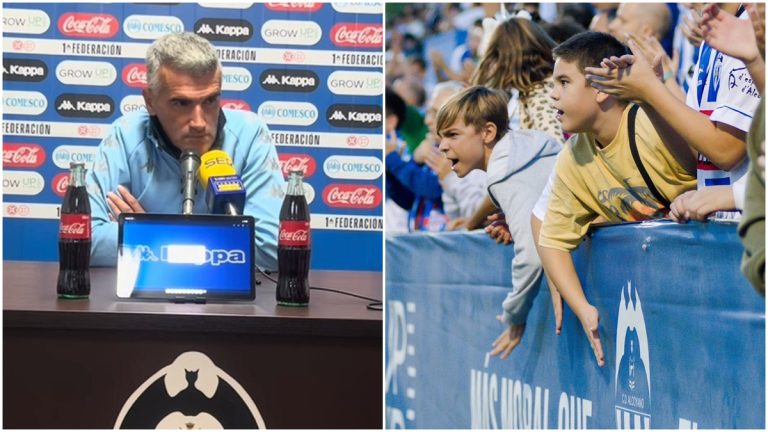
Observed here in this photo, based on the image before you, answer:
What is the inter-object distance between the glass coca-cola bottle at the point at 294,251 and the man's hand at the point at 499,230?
0.99 metres

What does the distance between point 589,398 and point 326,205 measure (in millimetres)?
2089

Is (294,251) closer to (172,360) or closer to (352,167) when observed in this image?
(172,360)

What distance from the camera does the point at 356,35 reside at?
4.51 meters

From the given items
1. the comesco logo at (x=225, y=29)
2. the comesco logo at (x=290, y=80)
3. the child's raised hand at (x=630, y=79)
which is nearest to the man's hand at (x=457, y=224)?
the comesco logo at (x=290, y=80)

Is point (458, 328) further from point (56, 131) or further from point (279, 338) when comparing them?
point (56, 131)

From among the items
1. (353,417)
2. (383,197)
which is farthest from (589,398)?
(383,197)

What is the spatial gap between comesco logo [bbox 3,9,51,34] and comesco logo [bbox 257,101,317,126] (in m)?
1.00

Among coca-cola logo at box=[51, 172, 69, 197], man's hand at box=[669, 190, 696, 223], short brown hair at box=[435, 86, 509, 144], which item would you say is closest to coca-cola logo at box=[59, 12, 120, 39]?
coca-cola logo at box=[51, 172, 69, 197]

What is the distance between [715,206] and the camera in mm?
2021

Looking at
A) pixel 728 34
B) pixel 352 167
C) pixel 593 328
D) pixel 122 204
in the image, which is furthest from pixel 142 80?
pixel 728 34

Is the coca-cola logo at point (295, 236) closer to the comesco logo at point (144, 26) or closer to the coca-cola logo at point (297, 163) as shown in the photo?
the coca-cola logo at point (297, 163)

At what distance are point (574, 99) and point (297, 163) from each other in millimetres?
2074

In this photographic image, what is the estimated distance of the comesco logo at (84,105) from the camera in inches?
175

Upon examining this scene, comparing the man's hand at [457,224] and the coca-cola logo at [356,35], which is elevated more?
the coca-cola logo at [356,35]
